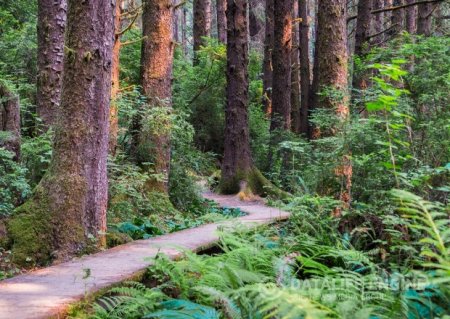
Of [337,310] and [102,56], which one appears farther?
[102,56]

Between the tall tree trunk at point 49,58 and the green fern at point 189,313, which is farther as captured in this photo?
the tall tree trunk at point 49,58

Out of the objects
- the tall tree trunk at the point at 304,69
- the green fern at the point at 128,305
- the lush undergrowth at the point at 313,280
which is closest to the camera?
the lush undergrowth at the point at 313,280

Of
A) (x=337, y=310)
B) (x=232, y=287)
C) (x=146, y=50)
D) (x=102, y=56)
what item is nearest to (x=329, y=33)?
(x=146, y=50)

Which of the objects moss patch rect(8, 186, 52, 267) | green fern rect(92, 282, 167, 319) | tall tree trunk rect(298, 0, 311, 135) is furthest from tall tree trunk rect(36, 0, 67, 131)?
tall tree trunk rect(298, 0, 311, 135)

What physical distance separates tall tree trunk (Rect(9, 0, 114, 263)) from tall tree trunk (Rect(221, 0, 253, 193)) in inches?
331

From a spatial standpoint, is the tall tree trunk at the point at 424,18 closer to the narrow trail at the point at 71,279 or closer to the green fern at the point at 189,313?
the narrow trail at the point at 71,279

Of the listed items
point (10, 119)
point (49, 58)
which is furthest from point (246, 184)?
point (10, 119)

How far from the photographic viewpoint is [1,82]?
8.02 m

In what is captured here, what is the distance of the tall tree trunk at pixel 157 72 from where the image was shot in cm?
1086

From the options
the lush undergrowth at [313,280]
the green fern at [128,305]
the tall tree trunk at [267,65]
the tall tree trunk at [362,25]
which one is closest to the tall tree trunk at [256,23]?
the tall tree trunk at [267,65]

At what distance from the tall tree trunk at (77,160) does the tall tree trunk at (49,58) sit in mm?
4592

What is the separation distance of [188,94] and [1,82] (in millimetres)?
12517

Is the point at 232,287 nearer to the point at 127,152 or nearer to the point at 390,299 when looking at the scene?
the point at 390,299

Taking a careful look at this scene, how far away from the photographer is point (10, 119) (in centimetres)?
799
